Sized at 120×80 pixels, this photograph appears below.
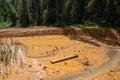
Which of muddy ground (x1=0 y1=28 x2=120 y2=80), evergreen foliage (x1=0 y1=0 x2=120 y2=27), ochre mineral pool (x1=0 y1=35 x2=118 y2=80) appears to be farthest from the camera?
evergreen foliage (x1=0 y1=0 x2=120 y2=27)

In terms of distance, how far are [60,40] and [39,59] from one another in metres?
6.12

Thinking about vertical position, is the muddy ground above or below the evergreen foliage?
below

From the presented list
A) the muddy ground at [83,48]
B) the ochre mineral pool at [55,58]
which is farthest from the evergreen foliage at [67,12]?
the ochre mineral pool at [55,58]

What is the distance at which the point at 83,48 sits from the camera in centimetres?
1762

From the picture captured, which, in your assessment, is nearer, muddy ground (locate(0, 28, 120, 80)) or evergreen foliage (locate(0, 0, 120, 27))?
muddy ground (locate(0, 28, 120, 80))

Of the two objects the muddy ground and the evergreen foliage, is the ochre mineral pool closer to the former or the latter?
the muddy ground

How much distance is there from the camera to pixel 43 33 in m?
22.9

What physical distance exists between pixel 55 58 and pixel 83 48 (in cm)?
363

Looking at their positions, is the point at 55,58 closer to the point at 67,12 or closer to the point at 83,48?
the point at 83,48

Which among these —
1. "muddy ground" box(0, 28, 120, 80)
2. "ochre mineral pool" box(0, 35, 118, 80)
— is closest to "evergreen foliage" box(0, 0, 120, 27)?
"muddy ground" box(0, 28, 120, 80)

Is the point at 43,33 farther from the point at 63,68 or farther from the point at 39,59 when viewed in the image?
the point at 63,68

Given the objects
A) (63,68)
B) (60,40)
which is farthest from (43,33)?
(63,68)

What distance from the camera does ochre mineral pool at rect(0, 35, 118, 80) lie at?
39.2 feet

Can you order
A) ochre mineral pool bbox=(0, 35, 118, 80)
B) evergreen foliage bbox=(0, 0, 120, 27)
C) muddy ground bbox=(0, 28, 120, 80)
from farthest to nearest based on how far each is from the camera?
evergreen foliage bbox=(0, 0, 120, 27), muddy ground bbox=(0, 28, 120, 80), ochre mineral pool bbox=(0, 35, 118, 80)
